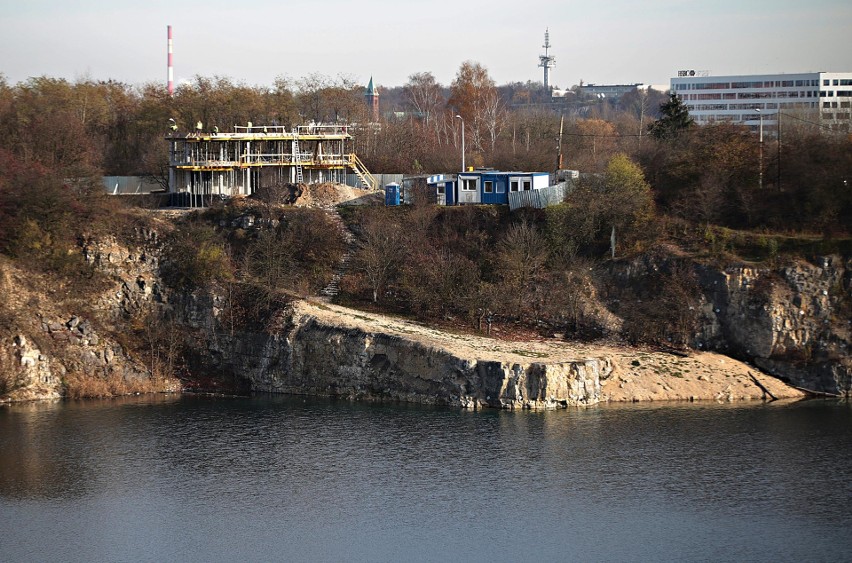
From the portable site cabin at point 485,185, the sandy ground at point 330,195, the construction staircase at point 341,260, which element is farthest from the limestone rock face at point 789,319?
the sandy ground at point 330,195

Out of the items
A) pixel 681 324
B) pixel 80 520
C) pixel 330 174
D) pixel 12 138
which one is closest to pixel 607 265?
pixel 681 324

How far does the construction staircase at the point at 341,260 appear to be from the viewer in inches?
2457

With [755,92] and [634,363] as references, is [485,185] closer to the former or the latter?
[634,363]

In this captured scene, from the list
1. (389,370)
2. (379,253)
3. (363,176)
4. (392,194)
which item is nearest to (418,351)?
(389,370)

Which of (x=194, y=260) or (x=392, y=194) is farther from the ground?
(x=392, y=194)

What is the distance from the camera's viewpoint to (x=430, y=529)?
37875mm

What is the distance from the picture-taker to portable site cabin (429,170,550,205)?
225 feet

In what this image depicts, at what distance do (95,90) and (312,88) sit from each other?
60.4 feet

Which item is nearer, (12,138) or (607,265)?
(607,265)

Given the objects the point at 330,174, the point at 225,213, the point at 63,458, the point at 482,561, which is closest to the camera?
the point at 482,561

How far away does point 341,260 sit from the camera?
64.9m

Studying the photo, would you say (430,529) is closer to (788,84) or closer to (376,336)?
(376,336)

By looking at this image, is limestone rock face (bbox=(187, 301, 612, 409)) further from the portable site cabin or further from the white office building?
the white office building

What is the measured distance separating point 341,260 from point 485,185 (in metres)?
10.8
